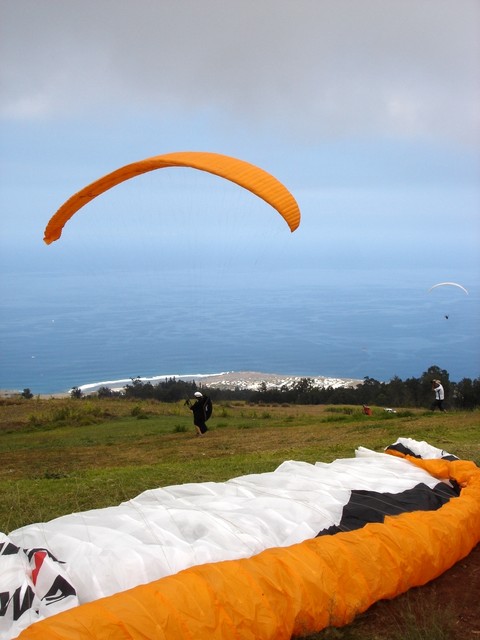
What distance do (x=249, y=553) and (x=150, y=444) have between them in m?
11.0

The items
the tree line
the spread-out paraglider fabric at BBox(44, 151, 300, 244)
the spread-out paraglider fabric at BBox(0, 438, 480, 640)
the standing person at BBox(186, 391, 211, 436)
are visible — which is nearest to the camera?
the spread-out paraglider fabric at BBox(0, 438, 480, 640)

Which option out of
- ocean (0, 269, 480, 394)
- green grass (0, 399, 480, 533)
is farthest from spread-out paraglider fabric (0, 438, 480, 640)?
ocean (0, 269, 480, 394)

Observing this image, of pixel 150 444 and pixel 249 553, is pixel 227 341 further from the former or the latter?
pixel 249 553

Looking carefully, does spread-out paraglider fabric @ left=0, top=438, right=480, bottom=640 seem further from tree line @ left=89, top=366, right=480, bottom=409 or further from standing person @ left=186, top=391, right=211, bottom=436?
tree line @ left=89, top=366, right=480, bottom=409

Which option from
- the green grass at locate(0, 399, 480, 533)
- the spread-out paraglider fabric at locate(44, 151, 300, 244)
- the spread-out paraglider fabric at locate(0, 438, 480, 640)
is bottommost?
the green grass at locate(0, 399, 480, 533)

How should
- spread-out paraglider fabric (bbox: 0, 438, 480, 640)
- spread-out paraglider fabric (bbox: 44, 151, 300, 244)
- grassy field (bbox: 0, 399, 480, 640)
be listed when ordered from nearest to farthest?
spread-out paraglider fabric (bbox: 0, 438, 480, 640) → grassy field (bbox: 0, 399, 480, 640) → spread-out paraglider fabric (bbox: 44, 151, 300, 244)

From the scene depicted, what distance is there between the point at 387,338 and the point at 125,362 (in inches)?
2324

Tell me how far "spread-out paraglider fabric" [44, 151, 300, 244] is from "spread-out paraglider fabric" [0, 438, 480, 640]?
4311 mm

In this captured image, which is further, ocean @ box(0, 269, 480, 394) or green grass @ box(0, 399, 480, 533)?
ocean @ box(0, 269, 480, 394)

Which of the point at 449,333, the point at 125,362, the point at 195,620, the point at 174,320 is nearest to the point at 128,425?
the point at 195,620

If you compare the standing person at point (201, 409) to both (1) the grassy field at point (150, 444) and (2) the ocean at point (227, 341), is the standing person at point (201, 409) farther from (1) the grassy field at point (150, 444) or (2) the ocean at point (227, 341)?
(2) the ocean at point (227, 341)

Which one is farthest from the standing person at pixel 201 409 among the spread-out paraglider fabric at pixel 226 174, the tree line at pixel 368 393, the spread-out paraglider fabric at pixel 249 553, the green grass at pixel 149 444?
the spread-out paraglider fabric at pixel 249 553

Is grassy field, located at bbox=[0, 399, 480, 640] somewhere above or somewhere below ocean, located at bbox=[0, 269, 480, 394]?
below

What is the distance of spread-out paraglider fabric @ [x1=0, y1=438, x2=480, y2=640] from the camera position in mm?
3977
